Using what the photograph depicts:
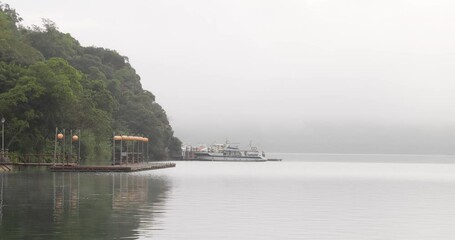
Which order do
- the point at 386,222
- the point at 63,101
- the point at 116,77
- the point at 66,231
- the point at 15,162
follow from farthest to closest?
the point at 116,77
the point at 63,101
the point at 15,162
the point at 386,222
the point at 66,231

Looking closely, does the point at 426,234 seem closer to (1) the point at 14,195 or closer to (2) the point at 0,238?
(2) the point at 0,238

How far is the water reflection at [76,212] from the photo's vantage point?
84.5ft

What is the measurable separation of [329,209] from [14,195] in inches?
693

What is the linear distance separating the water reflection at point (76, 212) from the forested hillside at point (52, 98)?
4258 centimetres

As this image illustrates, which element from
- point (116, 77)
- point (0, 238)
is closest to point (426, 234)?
point (0, 238)

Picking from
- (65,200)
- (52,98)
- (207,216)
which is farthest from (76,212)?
(52,98)

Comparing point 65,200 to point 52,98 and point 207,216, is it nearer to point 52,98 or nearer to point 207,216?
point 207,216

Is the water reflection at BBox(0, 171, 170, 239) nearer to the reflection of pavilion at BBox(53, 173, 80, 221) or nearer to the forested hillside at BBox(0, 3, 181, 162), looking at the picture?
the reflection of pavilion at BBox(53, 173, 80, 221)

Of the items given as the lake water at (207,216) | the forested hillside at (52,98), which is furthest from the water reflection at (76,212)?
the forested hillside at (52,98)

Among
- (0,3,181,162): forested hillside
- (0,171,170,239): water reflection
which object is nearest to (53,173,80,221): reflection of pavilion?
(0,171,170,239): water reflection

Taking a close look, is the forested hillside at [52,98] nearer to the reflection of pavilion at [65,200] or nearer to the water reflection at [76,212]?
the reflection of pavilion at [65,200]

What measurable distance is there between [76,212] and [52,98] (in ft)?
209

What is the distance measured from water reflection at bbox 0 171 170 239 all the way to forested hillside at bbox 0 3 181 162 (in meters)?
42.6

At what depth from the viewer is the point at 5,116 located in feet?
295
